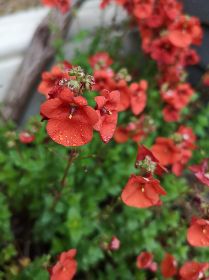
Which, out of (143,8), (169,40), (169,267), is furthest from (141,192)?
(143,8)

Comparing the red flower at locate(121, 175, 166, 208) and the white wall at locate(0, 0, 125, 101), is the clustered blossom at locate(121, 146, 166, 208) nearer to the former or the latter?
the red flower at locate(121, 175, 166, 208)

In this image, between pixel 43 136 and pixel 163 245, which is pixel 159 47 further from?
pixel 163 245

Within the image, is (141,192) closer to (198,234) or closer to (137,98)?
(198,234)

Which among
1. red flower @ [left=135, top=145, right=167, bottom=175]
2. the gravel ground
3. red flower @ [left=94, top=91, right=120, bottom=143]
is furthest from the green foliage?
the gravel ground

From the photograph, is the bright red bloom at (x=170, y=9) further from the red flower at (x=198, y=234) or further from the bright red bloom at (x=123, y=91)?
the red flower at (x=198, y=234)

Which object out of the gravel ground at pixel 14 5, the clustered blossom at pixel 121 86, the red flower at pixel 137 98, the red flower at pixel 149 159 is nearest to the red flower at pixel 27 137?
the clustered blossom at pixel 121 86

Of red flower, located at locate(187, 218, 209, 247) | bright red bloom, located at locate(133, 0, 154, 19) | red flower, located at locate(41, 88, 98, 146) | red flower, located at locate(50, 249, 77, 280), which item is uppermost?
red flower, located at locate(41, 88, 98, 146)
